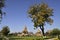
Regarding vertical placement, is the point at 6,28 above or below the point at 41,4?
below

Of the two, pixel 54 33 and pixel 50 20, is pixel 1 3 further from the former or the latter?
pixel 54 33

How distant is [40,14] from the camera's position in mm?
67500

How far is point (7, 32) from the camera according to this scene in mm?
82312

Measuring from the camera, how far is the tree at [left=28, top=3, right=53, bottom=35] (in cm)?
6706

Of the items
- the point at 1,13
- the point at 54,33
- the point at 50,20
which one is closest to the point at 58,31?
the point at 54,33

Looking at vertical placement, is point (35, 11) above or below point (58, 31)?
above

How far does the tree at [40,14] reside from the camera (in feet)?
220

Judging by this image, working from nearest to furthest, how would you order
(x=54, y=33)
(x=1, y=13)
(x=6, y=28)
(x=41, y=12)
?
(x=1, y=13), (x=41, y=12), (x=6, y=28), (x=54, y=33)

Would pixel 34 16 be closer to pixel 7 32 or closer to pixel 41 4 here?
pixel 41 4

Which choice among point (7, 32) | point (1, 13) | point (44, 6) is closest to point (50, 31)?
point (7, 32)

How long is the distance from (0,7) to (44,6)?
22544 millimetres

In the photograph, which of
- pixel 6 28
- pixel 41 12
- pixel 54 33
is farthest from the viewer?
pixel 54 33

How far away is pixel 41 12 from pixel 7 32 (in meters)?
21.7

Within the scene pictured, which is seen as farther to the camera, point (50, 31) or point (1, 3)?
point (50, 31)
